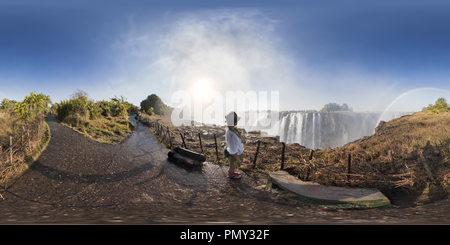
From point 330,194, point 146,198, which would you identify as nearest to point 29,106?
point 146,198

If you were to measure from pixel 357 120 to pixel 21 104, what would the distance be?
47620 millimetres

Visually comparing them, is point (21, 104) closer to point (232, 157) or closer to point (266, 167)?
point (232, 157)

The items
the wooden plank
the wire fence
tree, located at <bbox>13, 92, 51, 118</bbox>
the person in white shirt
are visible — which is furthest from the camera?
tree, located at <bbox>13, 92, 51, 118</bbox>

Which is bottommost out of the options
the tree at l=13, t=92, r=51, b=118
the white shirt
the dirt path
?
the dirt path

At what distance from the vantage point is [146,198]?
400 centimetres

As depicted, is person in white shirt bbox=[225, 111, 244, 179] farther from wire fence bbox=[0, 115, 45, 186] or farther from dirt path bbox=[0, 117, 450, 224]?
wire fence bbox=[0, 115, 45, 186]

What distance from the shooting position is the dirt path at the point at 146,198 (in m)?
2.54

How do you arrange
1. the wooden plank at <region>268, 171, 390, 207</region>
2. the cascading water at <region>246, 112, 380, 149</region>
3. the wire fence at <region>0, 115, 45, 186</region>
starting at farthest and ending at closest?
the cascading water at <region>246, 112, 380, 149</region>, the wire fence at <region>0, 115, 45, 186</region>, the wooden plank at <region>268, 171, 390, 207</region>

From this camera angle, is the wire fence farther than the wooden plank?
Yes

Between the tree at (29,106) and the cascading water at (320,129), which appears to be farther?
the cascading water at (320,129)

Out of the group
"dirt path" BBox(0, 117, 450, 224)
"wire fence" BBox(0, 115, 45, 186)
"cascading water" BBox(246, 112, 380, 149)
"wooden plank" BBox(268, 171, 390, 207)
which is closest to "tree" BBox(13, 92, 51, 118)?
"wire fence" BBox(0, 115, 45, 186)

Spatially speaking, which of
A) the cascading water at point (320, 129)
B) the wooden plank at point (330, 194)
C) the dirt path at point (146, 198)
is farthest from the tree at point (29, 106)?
the cascading water at point (320, 129)

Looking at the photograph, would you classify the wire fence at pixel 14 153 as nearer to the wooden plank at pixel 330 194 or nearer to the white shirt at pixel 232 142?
the white shirt at pixel 232 142

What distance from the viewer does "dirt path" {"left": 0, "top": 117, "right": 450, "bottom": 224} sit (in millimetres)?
2545
